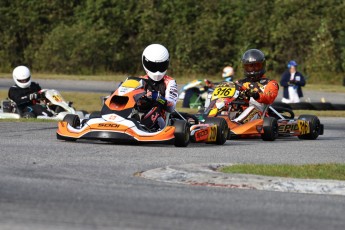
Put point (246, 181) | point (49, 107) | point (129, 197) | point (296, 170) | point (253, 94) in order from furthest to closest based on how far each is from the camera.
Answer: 1. point (49, 107)
2. point (253, 94)
3. point (296, 170)
4. point (246, 181)
5. point (129, 197)

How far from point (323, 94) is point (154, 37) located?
40.3 feet

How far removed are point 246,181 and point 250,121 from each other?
6842mm

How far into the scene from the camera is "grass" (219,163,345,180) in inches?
414

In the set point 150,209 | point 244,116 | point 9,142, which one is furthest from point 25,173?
point 244,116

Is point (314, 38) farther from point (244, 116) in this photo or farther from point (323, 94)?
point (244, 116)

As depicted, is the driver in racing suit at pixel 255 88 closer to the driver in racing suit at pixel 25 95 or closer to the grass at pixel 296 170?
the grass at pixel 296 170

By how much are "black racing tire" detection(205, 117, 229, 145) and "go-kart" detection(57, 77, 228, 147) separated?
0.23m

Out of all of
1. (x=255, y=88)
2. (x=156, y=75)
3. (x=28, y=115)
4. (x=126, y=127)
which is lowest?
(x=28, y=115)

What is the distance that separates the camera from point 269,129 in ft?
54.4

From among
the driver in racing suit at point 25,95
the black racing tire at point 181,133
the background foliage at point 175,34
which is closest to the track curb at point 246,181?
the black racing tire at point 181,133

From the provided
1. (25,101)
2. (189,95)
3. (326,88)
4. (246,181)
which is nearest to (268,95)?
(25,101)

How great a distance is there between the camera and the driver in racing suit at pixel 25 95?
22.4 m

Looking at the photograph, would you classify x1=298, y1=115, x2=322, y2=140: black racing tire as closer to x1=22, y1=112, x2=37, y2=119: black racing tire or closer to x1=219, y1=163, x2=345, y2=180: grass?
x1=219, y1=163, x2=345, y2=180: grass

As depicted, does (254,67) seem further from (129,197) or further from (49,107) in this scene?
(129,197)
